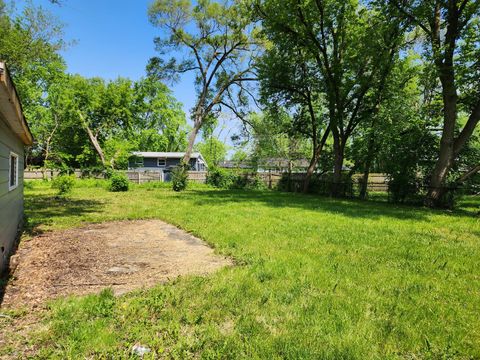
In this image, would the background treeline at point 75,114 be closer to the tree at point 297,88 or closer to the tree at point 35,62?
the tree at point 35,62

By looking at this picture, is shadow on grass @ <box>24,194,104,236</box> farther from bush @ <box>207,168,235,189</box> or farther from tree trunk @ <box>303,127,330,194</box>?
tree trunk @ <box>303,127,330,194</box>

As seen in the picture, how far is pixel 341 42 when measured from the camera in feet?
52.0

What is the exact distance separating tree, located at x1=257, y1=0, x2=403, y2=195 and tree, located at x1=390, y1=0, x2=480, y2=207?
156cm

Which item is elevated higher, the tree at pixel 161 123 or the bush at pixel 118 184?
the tree at pixel 161 123

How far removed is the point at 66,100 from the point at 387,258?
30274 millimetres

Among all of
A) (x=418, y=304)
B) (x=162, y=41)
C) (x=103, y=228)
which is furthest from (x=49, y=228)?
(x=162, y=41)

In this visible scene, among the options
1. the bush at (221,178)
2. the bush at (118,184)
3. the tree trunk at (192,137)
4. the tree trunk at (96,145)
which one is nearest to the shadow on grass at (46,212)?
the bush at (118,184)

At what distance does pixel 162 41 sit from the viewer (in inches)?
824

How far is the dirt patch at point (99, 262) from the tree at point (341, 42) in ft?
41.1

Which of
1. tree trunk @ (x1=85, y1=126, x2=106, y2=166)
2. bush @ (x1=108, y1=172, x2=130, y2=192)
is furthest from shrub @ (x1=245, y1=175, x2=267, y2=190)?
tree trunk @ (x1=85, y1=126, x2=106, y2=166)

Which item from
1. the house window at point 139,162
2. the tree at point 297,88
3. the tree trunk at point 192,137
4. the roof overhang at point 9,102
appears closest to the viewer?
the roof overhang at point 9,102

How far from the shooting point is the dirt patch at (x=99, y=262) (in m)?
3.67

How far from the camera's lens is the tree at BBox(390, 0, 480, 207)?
10805 millimetres

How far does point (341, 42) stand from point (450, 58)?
20.6 feet
